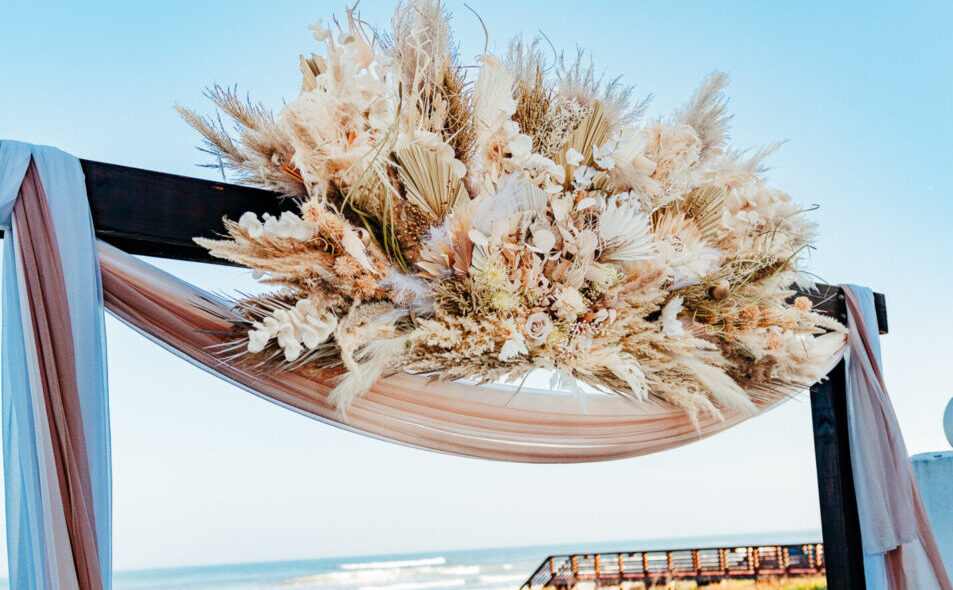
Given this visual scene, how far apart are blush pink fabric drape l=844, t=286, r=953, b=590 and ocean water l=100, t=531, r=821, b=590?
52.2ft

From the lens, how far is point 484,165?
1385 mm

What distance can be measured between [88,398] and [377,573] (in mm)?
18390

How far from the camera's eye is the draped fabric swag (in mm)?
1110

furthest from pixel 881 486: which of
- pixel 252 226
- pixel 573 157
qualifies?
pixel 252 226

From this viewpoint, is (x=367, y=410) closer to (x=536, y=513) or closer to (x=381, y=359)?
(x=381, y=359)

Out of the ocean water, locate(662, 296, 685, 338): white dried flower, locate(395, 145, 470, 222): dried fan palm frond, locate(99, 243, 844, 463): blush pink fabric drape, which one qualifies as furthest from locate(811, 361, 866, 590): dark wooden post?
the ocean water

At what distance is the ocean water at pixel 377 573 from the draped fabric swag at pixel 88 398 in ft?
54.1

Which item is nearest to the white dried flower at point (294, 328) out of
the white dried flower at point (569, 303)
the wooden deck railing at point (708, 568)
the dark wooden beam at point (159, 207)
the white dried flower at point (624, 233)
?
the dark wooden beam at point (159, 207)

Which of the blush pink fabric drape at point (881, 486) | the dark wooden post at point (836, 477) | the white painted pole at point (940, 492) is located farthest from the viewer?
the white painted pole at point (940, 492)

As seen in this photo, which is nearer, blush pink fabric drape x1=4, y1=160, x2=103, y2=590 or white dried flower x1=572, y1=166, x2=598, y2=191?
blush pink fabric drape x1=4, y1=160, x2=103, y2=590

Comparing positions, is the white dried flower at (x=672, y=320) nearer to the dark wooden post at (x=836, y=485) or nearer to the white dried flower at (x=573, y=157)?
the white dried flower at (x=573, y=157)

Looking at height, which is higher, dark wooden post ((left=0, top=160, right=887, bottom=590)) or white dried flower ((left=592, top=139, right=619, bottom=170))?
white dried flower ((left=592, top=139, right=619, bottom=170))

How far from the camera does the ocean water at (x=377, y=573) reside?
17797 mm

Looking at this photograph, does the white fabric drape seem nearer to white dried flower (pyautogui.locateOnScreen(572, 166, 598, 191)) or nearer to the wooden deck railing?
white dried flower (pyautogui.locateOnScreen(572, 166, 598, 191))
